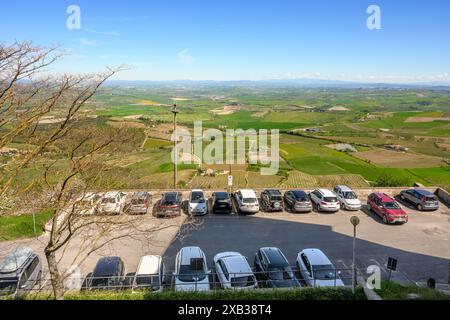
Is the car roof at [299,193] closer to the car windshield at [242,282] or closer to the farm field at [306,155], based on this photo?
the farm field at [306,155]

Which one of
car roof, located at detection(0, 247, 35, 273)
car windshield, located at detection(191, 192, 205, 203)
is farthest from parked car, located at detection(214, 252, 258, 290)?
car windshield, located at detection(191, 192, 205, 203)

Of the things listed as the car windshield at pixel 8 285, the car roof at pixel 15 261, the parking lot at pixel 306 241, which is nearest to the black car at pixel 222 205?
the parking lot at pixel 306 241

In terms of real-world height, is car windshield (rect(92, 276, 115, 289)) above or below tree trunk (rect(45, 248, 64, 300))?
below

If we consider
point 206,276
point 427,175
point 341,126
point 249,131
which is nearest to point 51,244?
point 206,276

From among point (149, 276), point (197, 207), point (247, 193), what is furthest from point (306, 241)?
point (149, 276)

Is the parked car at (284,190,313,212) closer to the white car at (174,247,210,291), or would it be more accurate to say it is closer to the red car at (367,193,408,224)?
the red car at (367,193,408,224)
